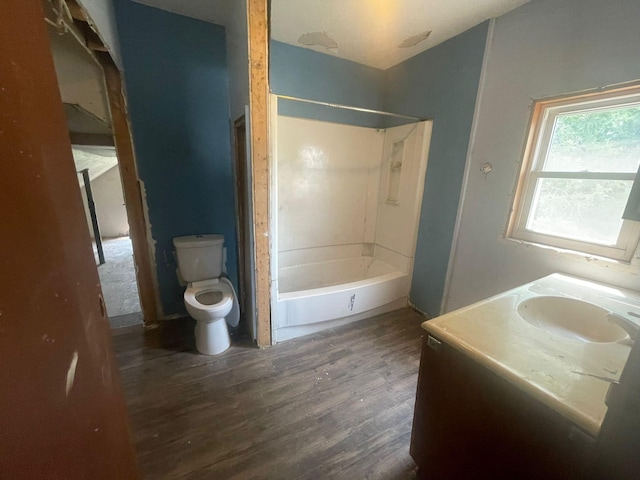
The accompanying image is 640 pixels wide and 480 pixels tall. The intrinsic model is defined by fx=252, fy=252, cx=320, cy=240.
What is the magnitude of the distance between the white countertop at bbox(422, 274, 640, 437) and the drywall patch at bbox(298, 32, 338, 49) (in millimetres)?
2337

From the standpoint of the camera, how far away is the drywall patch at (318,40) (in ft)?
6.91

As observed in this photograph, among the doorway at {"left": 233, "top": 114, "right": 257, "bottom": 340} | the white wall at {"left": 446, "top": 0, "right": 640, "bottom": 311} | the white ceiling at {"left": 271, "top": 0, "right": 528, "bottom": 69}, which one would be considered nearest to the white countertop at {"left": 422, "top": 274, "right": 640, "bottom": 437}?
the white wall at {"left": 446, "top": 0, "right": 640, "bottom": 311}

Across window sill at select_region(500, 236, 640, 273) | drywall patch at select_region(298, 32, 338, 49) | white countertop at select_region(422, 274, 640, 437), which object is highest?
drywall patch at select_region(298, 32, 338, 49)

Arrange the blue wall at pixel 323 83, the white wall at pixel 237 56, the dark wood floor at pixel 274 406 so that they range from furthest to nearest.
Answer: the blue wall at pixel 323 83 → the white wall at pixel 237 56 → the dark wood floor at pixel 274 406

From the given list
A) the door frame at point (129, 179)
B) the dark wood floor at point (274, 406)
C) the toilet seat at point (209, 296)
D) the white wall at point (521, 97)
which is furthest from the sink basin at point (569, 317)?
the door frame at point (129, 179)

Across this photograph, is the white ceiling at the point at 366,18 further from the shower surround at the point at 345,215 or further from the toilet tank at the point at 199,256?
the toilet tank at the point at 199,256

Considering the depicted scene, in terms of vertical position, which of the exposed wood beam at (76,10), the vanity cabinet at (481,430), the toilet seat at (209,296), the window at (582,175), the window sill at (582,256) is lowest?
the toilet seat at (209,296)

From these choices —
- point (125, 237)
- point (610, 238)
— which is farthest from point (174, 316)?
point (125, 237)

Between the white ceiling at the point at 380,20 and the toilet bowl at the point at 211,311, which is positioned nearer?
the white ceiling at the point at 380,20

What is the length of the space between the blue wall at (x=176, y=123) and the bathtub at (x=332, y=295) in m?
0.95

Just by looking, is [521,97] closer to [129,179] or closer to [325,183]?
[325,183]

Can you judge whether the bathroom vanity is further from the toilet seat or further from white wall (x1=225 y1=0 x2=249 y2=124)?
white wall (x1=225 y1=0 x2=249 y2=124)

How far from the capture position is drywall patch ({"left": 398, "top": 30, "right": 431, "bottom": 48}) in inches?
78.4

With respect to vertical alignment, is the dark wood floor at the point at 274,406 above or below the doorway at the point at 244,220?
below
